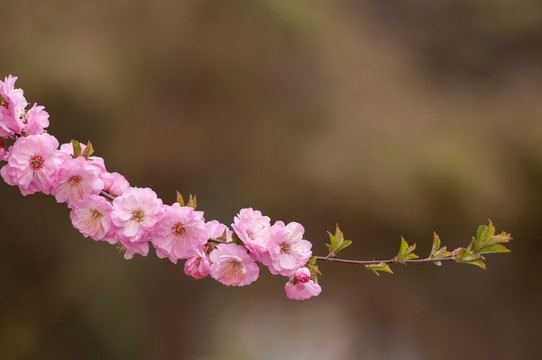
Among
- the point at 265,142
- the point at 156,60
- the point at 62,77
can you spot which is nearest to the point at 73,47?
the point at 62,77

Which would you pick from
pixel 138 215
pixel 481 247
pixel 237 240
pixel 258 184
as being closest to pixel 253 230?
pixel 237 240

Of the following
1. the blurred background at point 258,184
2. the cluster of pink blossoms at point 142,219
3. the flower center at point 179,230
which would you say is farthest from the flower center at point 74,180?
the blurred background at point 258,184

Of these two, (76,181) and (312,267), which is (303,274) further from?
(76,181)

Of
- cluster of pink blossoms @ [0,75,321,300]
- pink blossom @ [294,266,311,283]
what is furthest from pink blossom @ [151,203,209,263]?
pink blossom @ [294,266,311,283]

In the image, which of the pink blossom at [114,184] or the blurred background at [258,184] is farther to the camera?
the blurred background at [258,184]

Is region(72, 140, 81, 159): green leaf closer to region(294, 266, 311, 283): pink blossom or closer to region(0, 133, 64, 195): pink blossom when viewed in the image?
region(0, 133, 64, 195): pink blossom

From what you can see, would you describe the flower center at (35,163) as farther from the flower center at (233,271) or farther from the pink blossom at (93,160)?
the flower center at (233,271)
